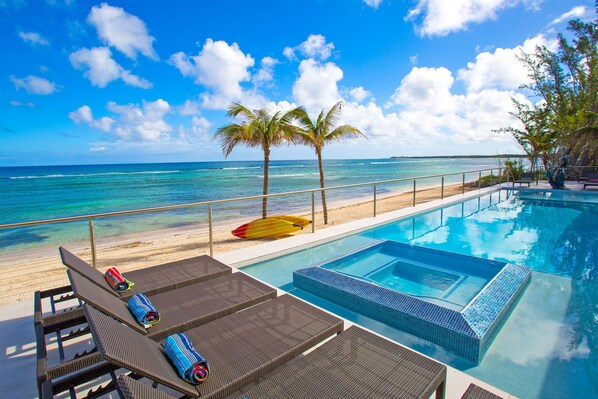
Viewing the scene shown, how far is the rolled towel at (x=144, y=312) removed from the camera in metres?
2.27

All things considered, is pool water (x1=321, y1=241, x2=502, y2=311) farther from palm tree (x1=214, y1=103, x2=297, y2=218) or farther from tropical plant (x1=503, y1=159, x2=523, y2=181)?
tropical plant (x1=503, y1=159, x2=523, y2=181)

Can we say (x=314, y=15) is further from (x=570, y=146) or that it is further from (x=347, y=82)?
(x=570, y=146)

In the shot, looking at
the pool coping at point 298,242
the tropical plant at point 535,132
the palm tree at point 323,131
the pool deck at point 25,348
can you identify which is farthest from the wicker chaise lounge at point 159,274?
the tropical plant at point 535,132

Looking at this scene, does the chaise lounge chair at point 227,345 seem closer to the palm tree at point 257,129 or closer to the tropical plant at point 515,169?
the palm tree at point 257,129

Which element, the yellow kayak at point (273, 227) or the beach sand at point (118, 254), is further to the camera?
the yellow kayak at point (273, 227)

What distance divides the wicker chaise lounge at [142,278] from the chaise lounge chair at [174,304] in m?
0.10

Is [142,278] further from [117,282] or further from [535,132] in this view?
[535,132]

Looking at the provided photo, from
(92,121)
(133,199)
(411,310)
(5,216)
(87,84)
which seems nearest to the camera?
(411,310)

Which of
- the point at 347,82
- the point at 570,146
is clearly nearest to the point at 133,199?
the point at 347,82

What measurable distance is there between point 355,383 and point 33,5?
21809 mm

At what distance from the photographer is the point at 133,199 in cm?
2603

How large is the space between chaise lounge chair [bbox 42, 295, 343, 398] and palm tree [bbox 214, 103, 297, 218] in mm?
7461

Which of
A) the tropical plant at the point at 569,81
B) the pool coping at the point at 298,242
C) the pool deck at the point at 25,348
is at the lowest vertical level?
the pool deck at the point at 25,348

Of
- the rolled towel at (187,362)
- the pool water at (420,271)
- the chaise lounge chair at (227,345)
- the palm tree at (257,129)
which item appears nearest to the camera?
the chaise lounge chair at (227,345)
